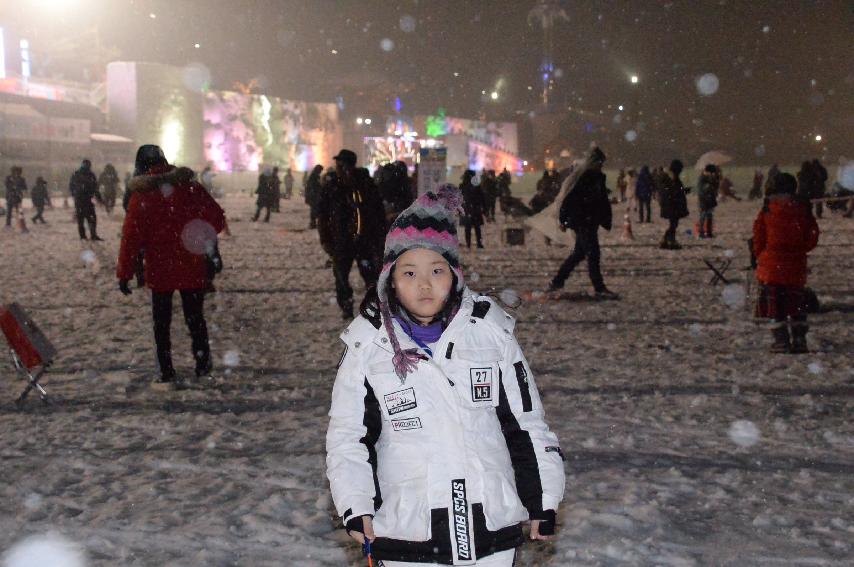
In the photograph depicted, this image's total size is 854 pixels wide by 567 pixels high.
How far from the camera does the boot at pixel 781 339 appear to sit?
747 cm

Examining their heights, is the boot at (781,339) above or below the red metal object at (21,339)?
below

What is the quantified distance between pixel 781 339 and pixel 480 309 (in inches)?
243

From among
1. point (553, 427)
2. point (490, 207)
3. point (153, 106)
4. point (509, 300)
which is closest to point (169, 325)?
point (553, 427)

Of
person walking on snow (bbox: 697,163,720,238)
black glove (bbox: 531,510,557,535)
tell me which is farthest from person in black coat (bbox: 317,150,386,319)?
person walking on snow (bbox: 697,163,720,238)

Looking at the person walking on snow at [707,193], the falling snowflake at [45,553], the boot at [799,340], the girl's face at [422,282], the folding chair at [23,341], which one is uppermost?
the person walking on snow at [707,193]

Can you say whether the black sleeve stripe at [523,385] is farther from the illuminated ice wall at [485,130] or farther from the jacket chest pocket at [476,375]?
the illuminated ice wall at [485,130]

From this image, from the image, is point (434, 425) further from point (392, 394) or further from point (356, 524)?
Result: point (356, 524)

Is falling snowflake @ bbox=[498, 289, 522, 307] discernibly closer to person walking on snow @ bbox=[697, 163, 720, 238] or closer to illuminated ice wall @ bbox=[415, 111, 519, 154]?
person walking on snow @ bbox=[697, 163, 720, 238]

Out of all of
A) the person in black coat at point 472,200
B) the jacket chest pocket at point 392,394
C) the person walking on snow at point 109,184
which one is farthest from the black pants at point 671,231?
the person walking on snow at point 109,184

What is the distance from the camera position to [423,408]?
2088 mm

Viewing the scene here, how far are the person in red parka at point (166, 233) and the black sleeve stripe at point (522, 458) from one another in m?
4.47

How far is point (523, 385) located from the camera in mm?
2166

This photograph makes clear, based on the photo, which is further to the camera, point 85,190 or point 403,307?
point 85,190

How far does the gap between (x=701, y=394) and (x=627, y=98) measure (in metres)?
111
